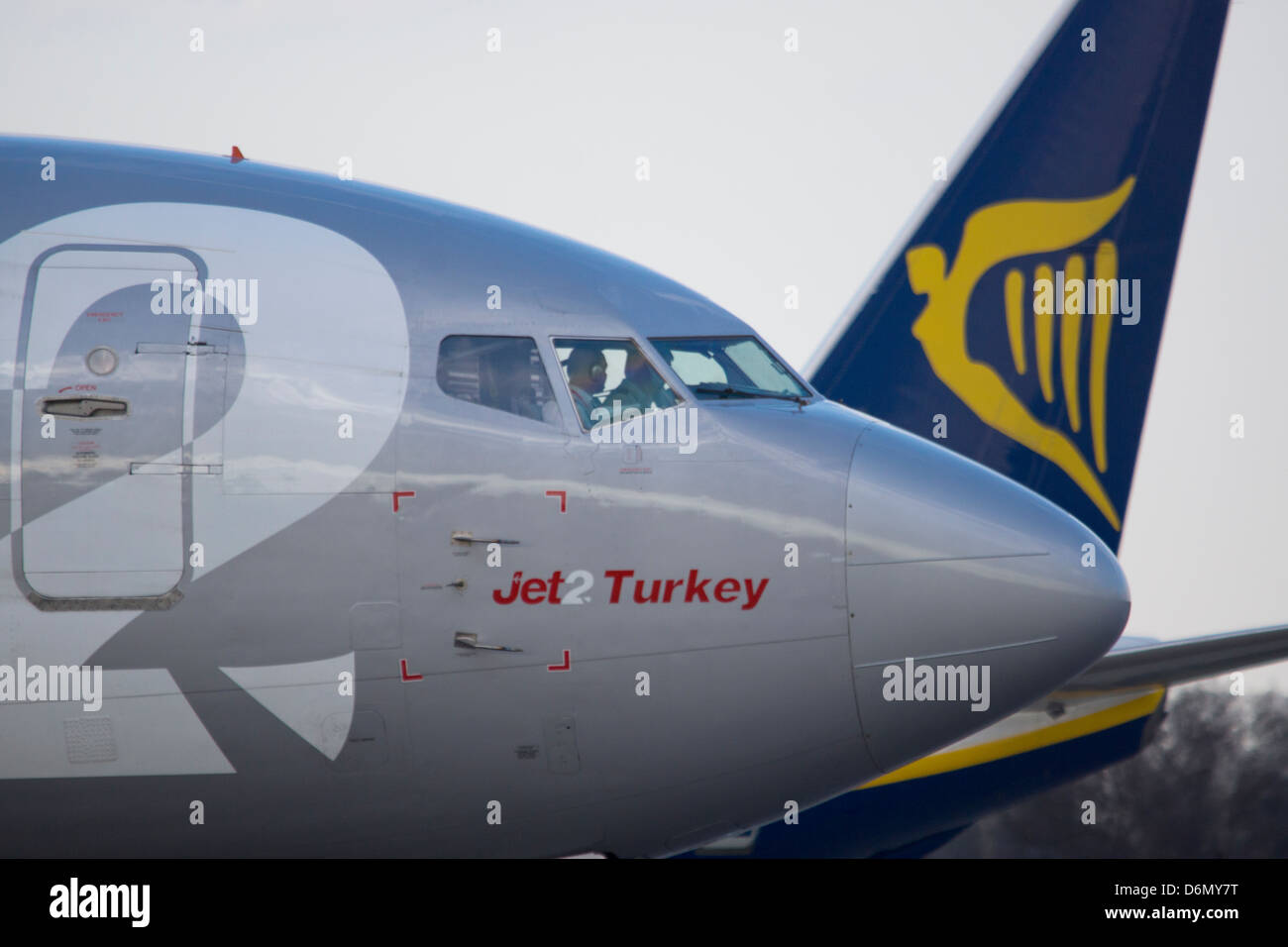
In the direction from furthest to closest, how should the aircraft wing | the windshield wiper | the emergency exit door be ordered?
1. the aircraft wing
2. the windshield wiper
3. the emergency exit door

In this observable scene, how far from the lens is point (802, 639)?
282 inches

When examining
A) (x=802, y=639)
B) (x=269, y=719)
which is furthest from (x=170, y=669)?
(x=802, y=639)

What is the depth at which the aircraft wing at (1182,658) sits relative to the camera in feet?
34.3

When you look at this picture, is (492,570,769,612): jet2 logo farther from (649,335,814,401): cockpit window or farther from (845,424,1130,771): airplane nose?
(649,335,814,401): cockpit window

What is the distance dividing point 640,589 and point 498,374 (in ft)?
4.53

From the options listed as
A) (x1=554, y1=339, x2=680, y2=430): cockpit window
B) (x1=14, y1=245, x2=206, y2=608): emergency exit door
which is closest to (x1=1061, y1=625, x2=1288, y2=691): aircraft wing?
(x1=554, y1=339, x2=680, y2=430): cockpit window

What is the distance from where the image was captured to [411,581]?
23.3ft

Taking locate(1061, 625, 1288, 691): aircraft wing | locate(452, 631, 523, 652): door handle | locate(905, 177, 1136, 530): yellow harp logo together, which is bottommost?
locate(1061, 625, 1288, 691): aircraft wing

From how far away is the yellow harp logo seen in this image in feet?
47.6

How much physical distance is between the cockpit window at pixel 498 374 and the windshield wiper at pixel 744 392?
858mm

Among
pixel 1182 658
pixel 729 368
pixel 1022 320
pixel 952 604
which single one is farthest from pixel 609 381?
pixel 1022 320

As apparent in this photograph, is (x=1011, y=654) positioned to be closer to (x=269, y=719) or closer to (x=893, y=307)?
(x=269, y=719)

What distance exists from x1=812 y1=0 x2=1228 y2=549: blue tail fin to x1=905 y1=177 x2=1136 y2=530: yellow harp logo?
0.05ft
